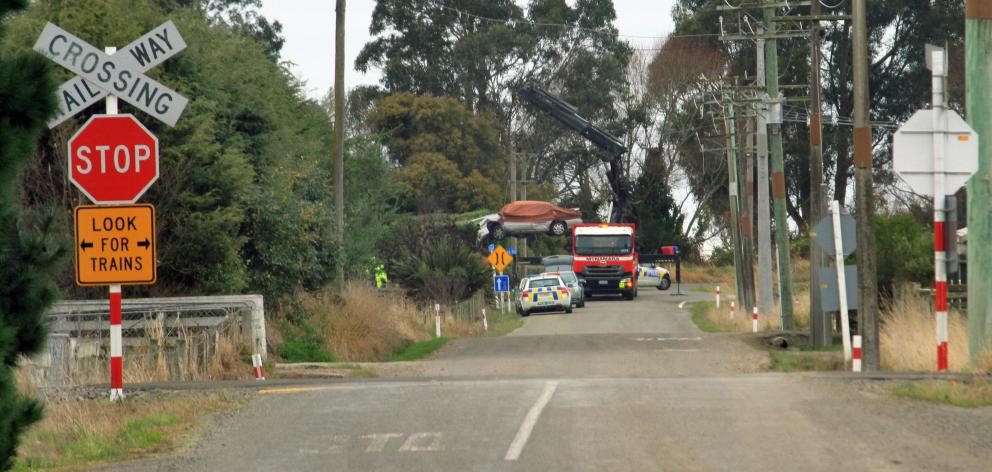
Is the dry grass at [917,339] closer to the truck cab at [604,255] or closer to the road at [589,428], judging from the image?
the road at [589,428]

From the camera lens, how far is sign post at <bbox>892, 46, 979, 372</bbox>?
49.2 ft

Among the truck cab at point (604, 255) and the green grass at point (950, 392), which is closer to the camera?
the green grass at point (950, 392)

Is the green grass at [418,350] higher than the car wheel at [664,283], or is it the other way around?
the car wheel at [664,283]

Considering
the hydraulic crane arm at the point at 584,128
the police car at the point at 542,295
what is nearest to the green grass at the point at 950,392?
the police car at the point at 542,295

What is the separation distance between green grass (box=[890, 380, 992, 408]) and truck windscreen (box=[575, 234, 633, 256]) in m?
42.8

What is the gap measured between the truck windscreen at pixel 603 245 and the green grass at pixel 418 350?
24.2 meters

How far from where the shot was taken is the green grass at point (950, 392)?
12461mm

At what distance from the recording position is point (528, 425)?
11.1 m

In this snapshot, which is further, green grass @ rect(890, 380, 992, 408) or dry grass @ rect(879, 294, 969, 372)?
dry grass @ rect(879, 294, 969, 372)

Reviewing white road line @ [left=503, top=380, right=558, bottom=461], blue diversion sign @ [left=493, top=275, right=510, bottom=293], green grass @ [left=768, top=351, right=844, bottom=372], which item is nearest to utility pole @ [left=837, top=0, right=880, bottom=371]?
green grass @ [left=768, top=351, right=844, bottom=372]

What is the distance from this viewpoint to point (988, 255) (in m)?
16.4

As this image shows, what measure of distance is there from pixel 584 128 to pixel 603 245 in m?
6.17

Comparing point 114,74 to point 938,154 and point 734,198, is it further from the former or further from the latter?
point 734,198

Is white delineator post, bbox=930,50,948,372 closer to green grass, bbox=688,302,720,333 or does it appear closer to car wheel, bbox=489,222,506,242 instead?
green grass, bbox=688,302,720,333
